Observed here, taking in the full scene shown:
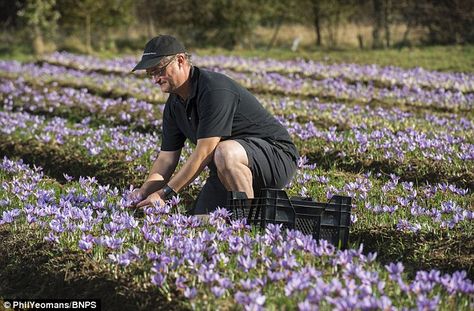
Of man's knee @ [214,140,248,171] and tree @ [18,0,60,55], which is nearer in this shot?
man's knee @ [214,140,248,171]

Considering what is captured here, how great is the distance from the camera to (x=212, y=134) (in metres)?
6.66

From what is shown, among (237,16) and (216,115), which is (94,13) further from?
(216,115)

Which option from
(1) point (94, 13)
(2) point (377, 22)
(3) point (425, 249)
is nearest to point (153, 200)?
(3) point (425, 249)

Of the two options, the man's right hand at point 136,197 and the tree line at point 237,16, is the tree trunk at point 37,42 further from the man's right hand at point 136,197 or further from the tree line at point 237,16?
the man's right hand at point 136,197

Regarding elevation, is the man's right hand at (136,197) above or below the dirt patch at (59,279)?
above

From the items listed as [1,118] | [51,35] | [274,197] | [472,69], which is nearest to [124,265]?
[274,197]

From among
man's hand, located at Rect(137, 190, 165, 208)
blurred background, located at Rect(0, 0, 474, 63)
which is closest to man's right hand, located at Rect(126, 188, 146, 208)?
man's hand, located at Rect(137, 190, 165, 208)

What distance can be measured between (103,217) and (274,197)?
162 centimetres

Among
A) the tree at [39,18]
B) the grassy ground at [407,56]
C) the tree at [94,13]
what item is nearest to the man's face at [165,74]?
the grassy ground at [407,56]

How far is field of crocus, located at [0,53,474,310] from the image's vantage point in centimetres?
499

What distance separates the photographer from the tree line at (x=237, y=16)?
2983cm

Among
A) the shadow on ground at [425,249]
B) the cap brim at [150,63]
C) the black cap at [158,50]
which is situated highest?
the black cap at [158,50]

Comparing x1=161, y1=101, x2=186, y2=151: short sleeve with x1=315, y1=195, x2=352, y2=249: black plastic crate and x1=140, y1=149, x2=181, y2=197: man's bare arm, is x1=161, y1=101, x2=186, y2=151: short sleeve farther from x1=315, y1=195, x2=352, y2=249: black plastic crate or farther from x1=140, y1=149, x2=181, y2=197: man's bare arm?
x1=315, y1=195, x2=352, y2=249: black plastic crate

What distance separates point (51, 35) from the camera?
115 feet
